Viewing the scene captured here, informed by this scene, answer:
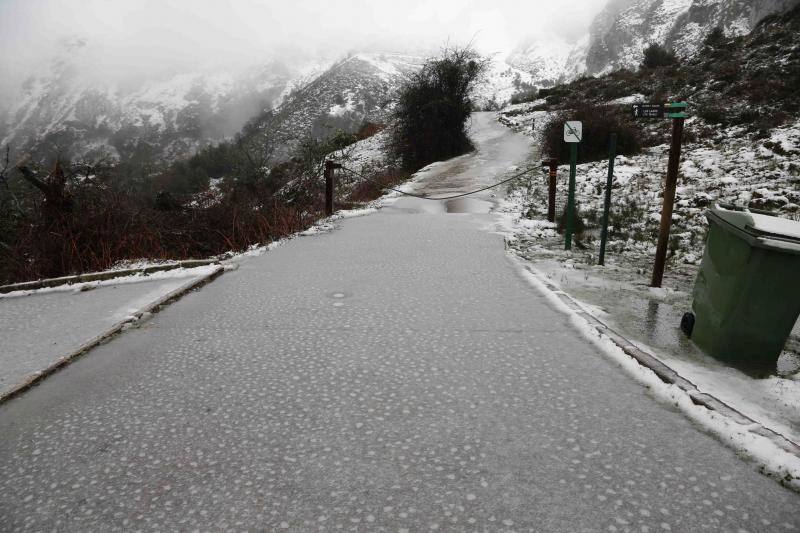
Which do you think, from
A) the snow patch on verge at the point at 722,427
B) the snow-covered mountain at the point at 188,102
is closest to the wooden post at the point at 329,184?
the snow patch on verge at the point at 722,427

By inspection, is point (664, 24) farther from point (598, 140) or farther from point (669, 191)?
point (669, 191)

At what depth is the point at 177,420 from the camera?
2.78 metres

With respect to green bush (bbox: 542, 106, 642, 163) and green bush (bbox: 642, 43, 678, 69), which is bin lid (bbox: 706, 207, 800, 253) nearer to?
green bush (bbox: 542, 106, 642, 163)

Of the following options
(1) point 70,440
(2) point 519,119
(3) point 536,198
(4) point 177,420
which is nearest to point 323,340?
(4) point 177,420

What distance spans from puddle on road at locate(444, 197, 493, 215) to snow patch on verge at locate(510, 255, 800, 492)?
701cm

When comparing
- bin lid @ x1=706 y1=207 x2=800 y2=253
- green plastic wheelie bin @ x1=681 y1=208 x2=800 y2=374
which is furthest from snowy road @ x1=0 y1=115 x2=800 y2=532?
bin lid @ x1=706 y1=207 x2=800 y2=253

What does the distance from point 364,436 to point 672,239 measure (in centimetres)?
724

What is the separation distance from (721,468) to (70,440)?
3.34m

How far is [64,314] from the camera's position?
4.88m

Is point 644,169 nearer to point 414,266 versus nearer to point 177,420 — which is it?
point 414,266

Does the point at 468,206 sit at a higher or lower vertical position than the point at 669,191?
lower

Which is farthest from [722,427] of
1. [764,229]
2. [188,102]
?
[188,102]

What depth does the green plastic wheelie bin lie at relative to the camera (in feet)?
10.9

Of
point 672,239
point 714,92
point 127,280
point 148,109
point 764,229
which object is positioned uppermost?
point 148,109
